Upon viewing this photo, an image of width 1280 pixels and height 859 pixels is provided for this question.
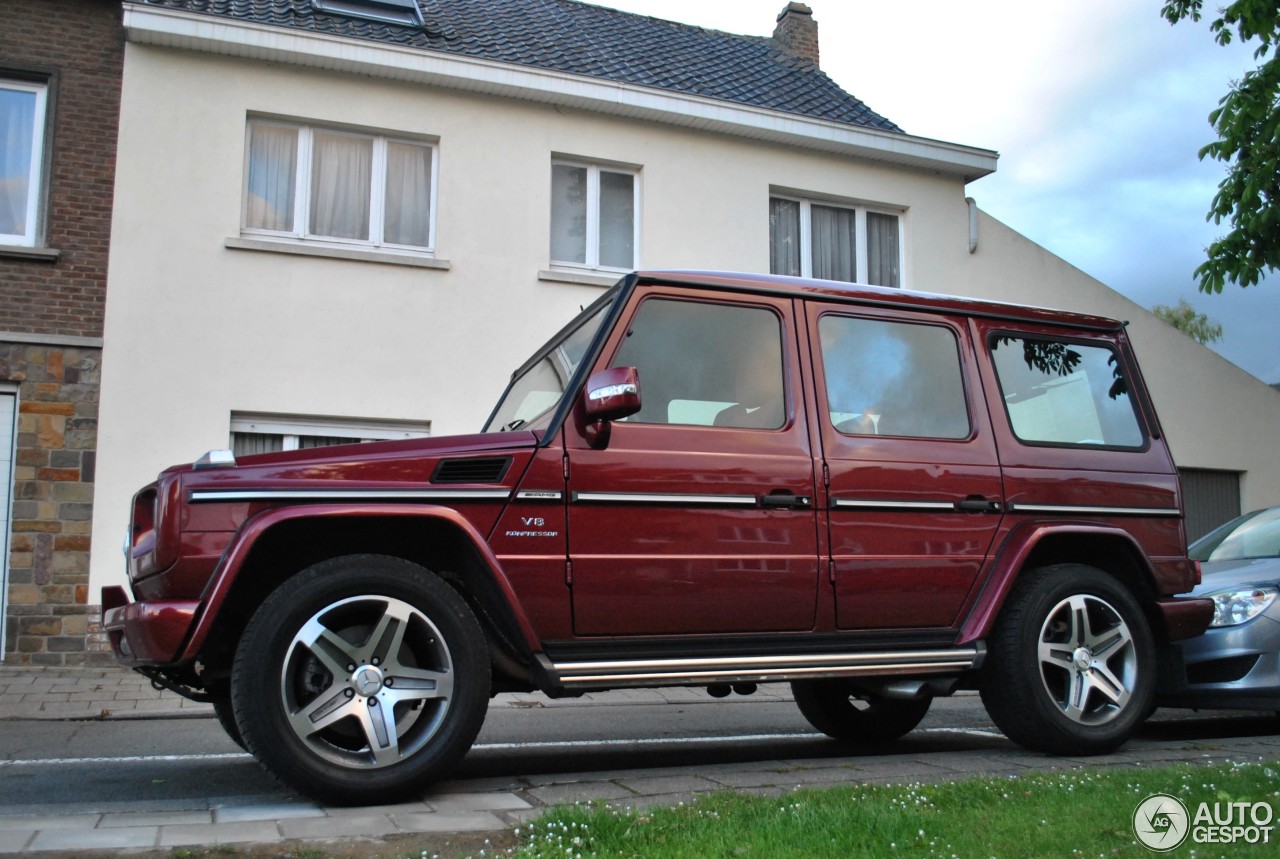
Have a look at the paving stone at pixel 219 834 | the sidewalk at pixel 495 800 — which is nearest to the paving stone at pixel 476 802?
the sidewalk at pixel 495 800

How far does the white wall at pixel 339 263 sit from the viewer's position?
1173 centimetres

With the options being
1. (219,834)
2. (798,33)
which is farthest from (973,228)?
(219,834)

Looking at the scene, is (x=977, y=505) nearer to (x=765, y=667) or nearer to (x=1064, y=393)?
(x=1064, y=393)

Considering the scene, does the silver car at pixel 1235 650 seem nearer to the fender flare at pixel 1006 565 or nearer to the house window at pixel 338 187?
the fender flare at pixel 1006 565

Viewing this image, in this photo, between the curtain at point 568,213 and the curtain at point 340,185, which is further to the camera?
the curtain at point 568,213

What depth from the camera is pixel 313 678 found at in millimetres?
4320

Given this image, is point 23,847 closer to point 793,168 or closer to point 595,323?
point 595,323

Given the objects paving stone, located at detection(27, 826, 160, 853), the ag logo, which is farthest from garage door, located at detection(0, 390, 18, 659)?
the ag logo

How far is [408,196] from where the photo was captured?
1325cm

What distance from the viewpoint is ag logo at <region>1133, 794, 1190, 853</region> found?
3.59 meters

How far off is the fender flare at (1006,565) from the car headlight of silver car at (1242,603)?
1.72 metres

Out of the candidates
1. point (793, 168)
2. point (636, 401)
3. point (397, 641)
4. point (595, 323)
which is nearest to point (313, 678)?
point (397, 641)

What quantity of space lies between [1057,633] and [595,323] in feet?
8.48

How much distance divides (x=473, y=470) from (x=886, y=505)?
186cm
